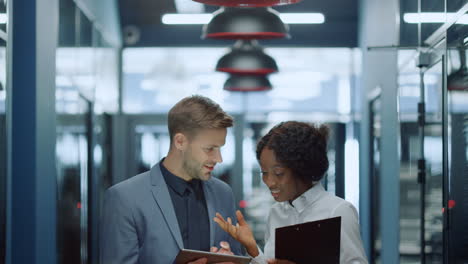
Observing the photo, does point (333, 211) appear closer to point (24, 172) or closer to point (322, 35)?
point (24, 172)

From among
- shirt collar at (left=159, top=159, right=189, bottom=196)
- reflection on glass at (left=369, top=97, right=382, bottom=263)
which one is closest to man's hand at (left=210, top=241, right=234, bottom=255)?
shirt collar at (left=159, top=159, right=189, bottom=196)

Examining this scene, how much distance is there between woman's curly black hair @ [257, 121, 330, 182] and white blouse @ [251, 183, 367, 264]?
0.07 m

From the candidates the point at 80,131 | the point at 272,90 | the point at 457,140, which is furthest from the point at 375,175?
the point at 457,140

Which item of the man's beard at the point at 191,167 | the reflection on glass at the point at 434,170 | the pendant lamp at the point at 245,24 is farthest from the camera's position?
the pendant lamp at the point at 245,24

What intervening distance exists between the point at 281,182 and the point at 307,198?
108 millimetres

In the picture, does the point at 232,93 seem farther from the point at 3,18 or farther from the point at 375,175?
the point at 3,18

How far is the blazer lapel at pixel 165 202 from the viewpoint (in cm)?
273

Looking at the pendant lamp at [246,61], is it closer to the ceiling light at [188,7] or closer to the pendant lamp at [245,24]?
the pendant lamp at [245,24]

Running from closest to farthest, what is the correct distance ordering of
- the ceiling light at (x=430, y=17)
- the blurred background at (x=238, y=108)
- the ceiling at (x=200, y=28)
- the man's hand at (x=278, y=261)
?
the man's hand at (x=278, y=261)
the ceiling light at (x=430, y=17)
the blurred background at (x=238, y=108)
the ceiling at (x=200, y=28)

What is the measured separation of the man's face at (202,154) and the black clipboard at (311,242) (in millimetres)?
421

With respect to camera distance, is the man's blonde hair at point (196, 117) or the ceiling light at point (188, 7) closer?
the man's blonde hair at point (196, 117)

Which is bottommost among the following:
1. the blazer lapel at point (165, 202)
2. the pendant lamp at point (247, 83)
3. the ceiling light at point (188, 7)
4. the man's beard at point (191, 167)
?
the blazer lapel at point (165, 202)

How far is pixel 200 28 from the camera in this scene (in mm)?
9703

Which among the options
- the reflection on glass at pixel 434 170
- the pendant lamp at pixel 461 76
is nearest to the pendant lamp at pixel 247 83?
the reflection on glass at pixel 434 170
